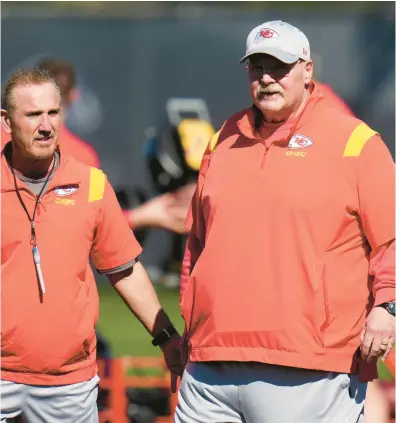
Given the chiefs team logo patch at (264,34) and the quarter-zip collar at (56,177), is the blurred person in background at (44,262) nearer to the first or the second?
the quarter-zip collar at (56,177)

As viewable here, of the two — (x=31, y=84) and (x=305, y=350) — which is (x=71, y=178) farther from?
(x=305, y=350)

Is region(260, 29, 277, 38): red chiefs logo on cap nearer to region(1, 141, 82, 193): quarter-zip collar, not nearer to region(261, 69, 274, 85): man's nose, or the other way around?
region(261, 69, 274, 85): man's nose

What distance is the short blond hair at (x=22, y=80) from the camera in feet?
15.0

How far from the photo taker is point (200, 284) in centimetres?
436

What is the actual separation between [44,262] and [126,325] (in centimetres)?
696

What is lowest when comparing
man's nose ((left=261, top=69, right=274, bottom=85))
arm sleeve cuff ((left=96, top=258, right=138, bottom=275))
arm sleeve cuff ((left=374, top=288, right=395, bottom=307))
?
arm sleeve cuff ((left=96, top=258, right=138, bottom=275))

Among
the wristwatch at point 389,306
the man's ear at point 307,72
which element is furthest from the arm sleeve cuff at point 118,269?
the wristwatch at point 389,306

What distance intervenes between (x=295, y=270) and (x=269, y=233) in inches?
6.3

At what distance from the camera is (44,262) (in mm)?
4512

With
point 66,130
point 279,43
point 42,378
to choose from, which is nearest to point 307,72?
point 279,43

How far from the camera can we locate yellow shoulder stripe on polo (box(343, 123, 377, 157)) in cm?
420

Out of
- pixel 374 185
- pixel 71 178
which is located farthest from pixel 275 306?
pixel 71 178

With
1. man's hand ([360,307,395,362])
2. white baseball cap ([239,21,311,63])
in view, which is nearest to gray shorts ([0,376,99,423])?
man's hand ([360,307,395,362])

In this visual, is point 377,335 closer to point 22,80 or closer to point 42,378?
point 42,378
